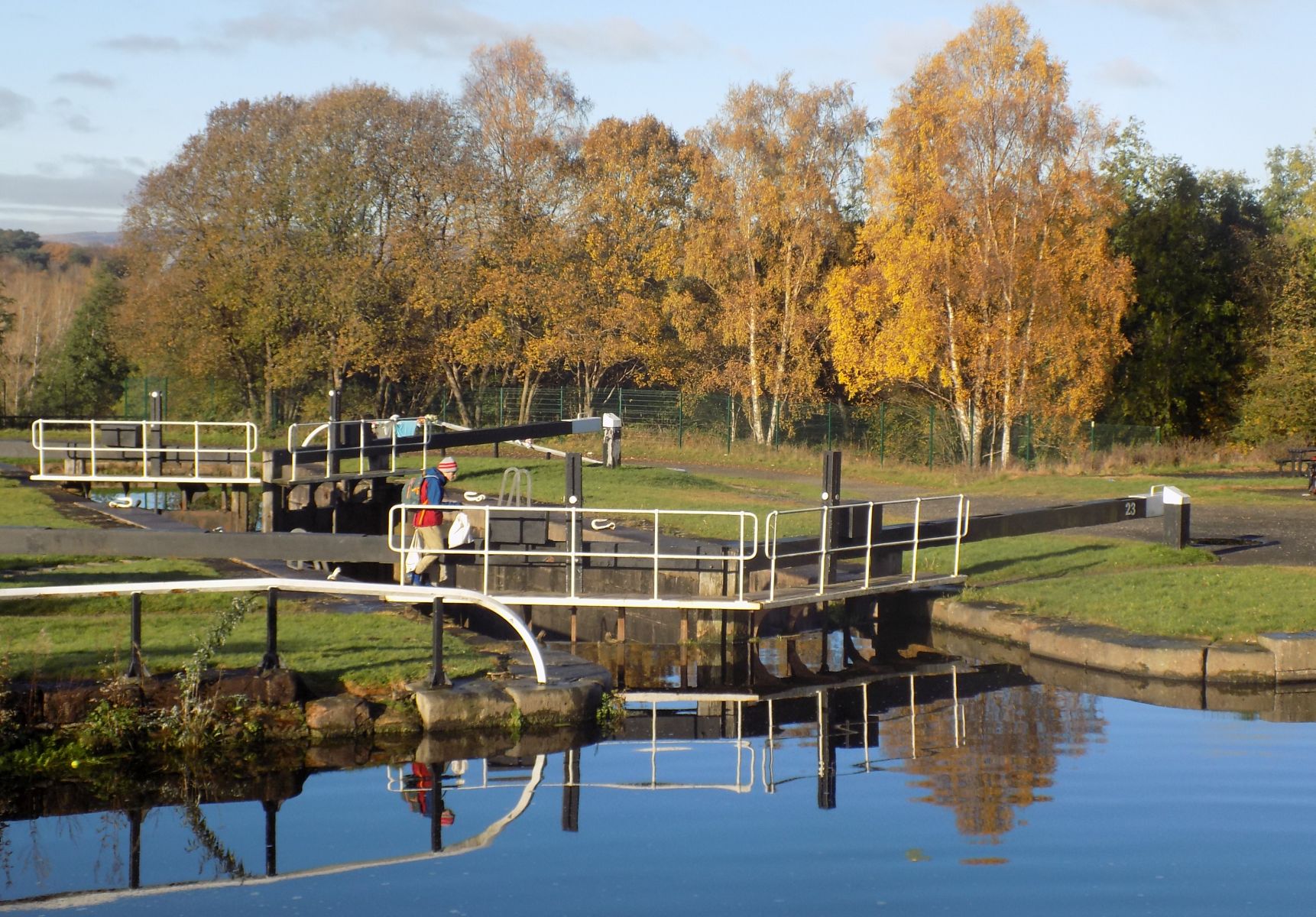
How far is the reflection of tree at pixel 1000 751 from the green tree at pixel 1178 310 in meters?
36.1

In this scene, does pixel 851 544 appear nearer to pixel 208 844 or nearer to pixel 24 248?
pixel 208 844

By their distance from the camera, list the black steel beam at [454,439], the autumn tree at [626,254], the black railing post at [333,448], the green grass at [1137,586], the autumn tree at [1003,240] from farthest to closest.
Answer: the autumn tree at [626,254], the autumn tree at [1003,240], the black steel beam at [454,439], the black railing post at [333,448], the green grass at [1137,586]

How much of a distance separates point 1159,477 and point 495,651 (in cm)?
2357

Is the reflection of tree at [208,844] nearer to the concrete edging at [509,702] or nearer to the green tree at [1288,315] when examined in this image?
the concrete edging at [509,702]

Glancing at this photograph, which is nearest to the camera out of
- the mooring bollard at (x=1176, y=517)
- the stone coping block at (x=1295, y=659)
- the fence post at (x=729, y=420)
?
the stone coping block at (x=1295, y=659)

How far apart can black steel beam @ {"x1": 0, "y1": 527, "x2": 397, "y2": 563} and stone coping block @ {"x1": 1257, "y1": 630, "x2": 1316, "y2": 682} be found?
8.44 meters

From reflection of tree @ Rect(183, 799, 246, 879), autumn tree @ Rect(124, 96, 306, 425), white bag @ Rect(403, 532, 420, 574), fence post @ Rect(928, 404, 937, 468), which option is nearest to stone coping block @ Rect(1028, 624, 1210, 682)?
white bag @ Rect(403, 532, 420, 574)

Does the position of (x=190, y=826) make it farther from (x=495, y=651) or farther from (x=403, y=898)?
(x=495, y=651)

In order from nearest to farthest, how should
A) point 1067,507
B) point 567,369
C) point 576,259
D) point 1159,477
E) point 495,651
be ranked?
point 495,651
point 1067,507
point 1159,477
point 576,259
point 567,369

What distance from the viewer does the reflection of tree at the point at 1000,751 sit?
8.88 m

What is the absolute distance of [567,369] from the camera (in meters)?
49.5

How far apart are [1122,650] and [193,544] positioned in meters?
8.66

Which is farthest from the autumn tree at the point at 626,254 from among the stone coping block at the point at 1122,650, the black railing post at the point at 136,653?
the black railing post at the point at 136,653

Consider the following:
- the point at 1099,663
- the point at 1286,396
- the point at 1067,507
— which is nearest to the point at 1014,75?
the point at 1286,396
